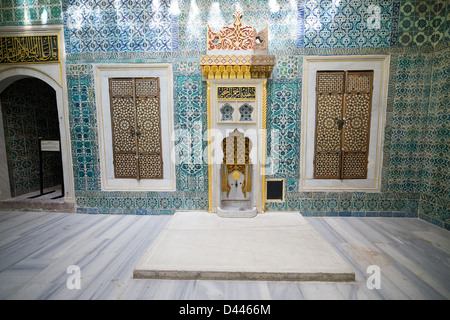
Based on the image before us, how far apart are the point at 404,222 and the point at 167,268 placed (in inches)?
132

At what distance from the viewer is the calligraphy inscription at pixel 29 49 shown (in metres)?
3.50

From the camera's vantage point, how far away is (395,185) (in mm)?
3500

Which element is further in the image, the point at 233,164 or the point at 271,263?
the point at 233,164

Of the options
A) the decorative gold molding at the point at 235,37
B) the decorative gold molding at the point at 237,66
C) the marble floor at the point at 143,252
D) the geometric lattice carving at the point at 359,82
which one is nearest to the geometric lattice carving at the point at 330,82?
the geometric lattice carving at the point at 359,82

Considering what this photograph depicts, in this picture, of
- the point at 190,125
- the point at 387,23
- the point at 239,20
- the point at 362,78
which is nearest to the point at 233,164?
the point at 190,125

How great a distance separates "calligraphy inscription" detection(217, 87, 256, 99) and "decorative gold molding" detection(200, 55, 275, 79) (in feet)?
0.54

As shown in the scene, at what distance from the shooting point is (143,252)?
2498mm

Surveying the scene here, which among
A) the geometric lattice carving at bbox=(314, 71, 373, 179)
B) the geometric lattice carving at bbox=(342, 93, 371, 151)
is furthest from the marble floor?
the geometric lattice carving at bbox=(342, 93, 371, 151)

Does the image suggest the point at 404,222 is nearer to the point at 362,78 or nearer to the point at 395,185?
the point at 395,185

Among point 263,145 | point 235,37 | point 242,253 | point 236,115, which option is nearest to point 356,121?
point 263,145

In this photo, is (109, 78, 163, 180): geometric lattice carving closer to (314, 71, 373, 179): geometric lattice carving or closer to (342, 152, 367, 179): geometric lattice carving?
(314, 71, 373, 179): geometric lattice carving

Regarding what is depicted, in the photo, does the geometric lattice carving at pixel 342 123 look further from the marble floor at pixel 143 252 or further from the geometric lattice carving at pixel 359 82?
the marble floor at pixel 143 252

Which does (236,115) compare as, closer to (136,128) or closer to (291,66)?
(291,66)

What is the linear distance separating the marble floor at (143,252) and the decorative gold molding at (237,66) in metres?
2.26
